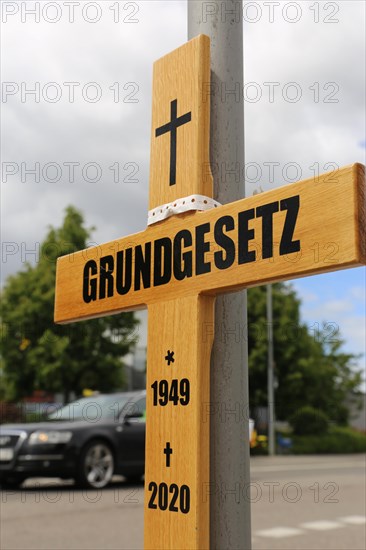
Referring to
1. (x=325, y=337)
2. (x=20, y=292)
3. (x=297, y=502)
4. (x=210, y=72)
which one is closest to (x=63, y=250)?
(x=20, y=292)

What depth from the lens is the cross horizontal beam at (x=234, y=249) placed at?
80.6 inches

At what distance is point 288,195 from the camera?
219cm

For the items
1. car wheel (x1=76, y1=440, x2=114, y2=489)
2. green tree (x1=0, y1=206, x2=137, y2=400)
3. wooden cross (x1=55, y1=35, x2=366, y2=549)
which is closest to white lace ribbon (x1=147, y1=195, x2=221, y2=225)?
wooden cross (x1=55, y1=35, x2=366, y2=549)

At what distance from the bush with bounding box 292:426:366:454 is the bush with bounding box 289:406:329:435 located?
1.29ft

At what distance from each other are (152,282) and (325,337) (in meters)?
31.6

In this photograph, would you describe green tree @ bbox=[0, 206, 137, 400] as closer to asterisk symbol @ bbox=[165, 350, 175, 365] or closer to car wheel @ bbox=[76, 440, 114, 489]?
car wheel @ bbox=[76, 440, 114, 489]

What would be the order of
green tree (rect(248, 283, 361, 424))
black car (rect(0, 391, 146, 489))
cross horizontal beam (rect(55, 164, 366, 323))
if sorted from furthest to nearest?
green tree (rect(248, 283, 361, 424))
black car (rect(0, 391, 146, 489))
cross horizontal beam (rect(55, 164, 366, 323))

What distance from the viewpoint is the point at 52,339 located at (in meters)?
29.5

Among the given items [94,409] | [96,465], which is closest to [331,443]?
[94,409]

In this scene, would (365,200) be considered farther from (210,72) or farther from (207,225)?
(210,72)

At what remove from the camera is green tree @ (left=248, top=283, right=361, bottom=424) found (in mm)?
31984

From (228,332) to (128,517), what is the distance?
6.81 m

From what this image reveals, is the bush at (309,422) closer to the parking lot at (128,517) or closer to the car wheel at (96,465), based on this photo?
the parking lot at (128,517)

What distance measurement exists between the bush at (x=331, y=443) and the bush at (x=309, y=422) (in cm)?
39
